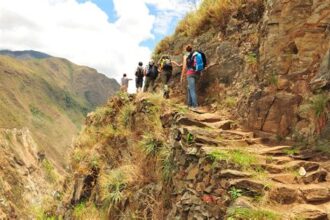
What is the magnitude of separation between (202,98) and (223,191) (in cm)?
736

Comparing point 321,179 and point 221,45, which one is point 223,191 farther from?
point 221,45

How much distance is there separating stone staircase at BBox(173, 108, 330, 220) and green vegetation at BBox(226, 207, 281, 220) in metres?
0.15

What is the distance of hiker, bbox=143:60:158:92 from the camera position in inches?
742

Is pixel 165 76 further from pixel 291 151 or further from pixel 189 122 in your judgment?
pixel 291 151

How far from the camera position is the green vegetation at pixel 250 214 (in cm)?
706

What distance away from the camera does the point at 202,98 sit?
15438 mm

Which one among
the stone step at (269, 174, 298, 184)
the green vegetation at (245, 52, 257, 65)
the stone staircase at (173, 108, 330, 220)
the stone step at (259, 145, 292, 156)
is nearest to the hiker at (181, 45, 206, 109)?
the green vegetation at (245, 52, 257, 65)

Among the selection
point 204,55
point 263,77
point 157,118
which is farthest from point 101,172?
point 263,77

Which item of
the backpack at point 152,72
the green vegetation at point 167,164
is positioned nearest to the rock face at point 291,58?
the green vegetation at point 167,164

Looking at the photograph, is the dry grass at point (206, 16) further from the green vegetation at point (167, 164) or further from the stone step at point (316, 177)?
the stone step at point (316, 177)

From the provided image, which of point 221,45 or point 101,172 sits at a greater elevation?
point 221,45

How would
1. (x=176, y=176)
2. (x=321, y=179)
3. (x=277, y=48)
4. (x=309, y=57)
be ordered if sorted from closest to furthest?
(x=321, y=179) < (x=176, y=176) < (x=309, y=57) < (x=277, y=48)

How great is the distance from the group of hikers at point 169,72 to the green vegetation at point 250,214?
23.0ft

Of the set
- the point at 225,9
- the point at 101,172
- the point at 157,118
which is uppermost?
the point at 225,9
